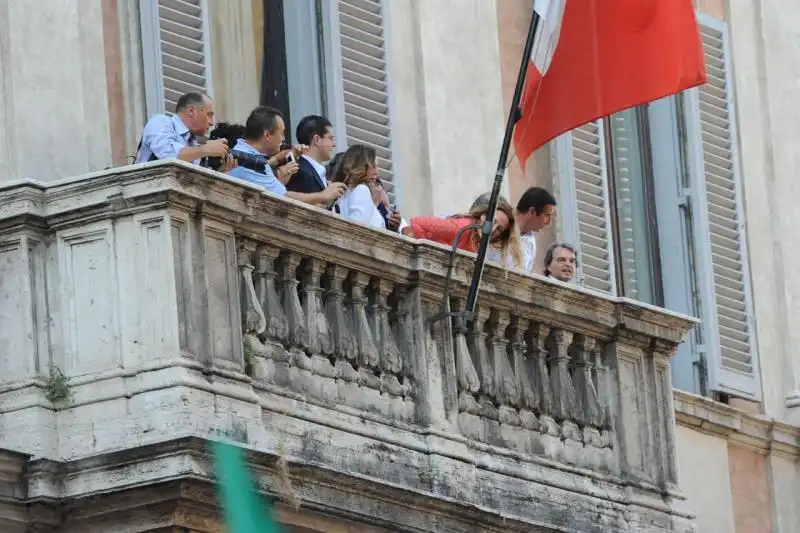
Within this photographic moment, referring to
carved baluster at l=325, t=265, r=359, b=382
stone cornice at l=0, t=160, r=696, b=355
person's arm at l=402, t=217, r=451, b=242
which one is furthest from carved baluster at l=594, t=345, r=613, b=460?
carved baluster at l=325, t=265, r=359, b=382

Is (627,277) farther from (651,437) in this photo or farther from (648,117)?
(651,437)

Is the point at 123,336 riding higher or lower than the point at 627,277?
lower

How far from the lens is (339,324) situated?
49.3 feet

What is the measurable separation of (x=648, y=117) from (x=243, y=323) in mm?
6273

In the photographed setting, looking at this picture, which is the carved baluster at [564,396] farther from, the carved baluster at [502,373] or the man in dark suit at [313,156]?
the man in dark suit at [313,156]

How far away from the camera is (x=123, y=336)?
45.8ft

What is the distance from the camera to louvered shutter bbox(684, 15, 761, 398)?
19.9 m

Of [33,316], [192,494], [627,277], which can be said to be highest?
[627,277]

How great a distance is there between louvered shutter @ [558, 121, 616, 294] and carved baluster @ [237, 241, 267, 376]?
15.5 feet

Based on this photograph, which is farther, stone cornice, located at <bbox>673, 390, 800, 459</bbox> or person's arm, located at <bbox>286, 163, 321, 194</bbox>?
stone cornice, located at <bbox>673, 390, 800, 459</bbox>

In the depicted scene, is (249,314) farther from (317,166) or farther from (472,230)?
(472,230)

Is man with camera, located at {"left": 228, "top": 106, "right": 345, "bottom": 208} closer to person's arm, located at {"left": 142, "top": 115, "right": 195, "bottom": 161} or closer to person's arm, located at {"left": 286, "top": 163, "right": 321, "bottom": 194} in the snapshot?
person's arm, located at {"left": 286, "top": 163, "right": 321, "bottom": 194}

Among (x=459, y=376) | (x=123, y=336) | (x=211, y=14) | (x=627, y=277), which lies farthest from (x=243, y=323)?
(x=627, y=277)

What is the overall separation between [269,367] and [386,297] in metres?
1.06
